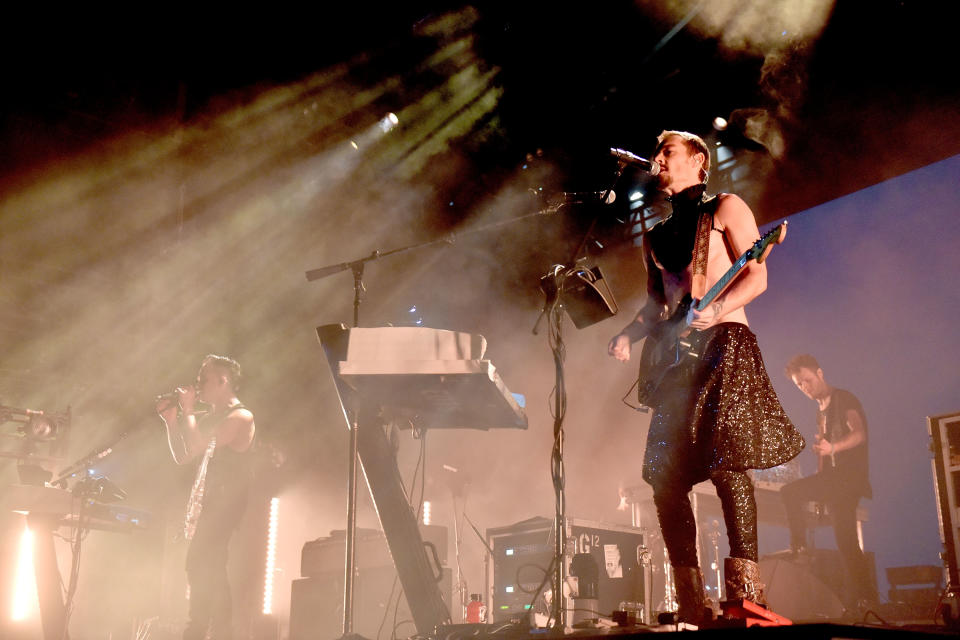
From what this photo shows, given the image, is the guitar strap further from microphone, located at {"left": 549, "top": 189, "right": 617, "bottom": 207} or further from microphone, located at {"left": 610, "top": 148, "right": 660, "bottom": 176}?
microphone, located at {"left": 549, "top": 189, "right": 617, "bottom": 207}

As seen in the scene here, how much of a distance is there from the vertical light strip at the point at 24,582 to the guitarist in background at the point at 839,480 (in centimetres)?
673

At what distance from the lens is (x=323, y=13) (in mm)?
6336

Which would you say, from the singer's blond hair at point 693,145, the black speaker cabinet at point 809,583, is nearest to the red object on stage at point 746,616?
the singer's blond hair at point 693,145

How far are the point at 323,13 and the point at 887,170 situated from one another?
16.6 feet

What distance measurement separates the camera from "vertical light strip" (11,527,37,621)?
253 inches

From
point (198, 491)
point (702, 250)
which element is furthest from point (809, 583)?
point (198, 491)

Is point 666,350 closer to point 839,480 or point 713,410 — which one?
point 713,410

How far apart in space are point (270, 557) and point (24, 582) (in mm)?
2402

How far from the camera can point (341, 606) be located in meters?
5.90

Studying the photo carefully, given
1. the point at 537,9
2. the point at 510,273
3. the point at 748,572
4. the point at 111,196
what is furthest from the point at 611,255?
the point at 748,572

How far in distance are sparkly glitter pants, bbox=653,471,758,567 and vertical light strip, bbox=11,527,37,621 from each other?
614 centimetres

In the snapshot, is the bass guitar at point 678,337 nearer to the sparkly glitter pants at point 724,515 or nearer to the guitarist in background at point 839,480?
the sparkly glitter pants at point 724,515

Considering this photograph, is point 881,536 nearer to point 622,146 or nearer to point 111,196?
point 622,146

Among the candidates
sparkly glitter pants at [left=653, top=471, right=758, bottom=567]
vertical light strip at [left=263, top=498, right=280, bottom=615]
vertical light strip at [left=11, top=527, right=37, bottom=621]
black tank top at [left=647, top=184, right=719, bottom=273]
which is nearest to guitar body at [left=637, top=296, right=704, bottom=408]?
black tank top at [left=647, top=184, right=719, bottom=273]
